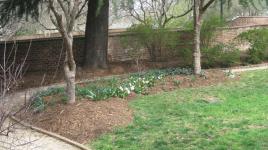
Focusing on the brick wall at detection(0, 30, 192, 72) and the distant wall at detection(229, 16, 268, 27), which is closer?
the brick wall at detection(0, 30, 192, 72)

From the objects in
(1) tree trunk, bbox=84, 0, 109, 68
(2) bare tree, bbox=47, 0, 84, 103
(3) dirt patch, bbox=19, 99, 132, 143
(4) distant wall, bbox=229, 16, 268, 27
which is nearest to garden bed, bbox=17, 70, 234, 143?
(3) dirt patch, bbox=19, 99, 132, 143

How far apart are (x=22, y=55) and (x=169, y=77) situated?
6928mm

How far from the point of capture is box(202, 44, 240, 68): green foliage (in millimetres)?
17953

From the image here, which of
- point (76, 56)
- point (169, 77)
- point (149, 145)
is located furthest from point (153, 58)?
point (149, 145)

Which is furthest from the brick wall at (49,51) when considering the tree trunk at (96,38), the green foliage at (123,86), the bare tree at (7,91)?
the bare tree at (7,91)

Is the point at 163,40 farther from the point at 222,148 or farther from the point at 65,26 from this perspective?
the point at 222,148

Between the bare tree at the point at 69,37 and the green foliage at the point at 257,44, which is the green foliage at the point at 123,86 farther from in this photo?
the green foliage at the point at 257,44

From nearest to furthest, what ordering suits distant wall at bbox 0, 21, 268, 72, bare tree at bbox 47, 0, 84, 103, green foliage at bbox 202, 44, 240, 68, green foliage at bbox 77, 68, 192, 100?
bare tree at bbox 47, 0, 84, 103
green foliage at bbox 77, 68, 192, 100
green foliage at bbox 202, 44, 240, 68
distant wall at bbox 0, 21, 268, 72

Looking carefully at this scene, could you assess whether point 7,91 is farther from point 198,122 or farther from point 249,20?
point 249,20

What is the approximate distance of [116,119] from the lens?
10789 millimetres

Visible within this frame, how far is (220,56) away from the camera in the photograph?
59.0ft

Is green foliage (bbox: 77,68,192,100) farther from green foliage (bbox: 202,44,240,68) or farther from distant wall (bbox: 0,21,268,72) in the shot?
distant wall (bbox: 0,21,268,72)

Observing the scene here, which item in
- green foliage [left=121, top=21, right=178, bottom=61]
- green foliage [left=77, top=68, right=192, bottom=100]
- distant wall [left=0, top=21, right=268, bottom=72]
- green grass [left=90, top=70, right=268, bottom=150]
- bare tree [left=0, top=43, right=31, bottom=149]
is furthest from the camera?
distant wall [left=0, top=21, right=268, bottom=72]

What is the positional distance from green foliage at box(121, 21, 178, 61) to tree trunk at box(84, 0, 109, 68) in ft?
4.30
